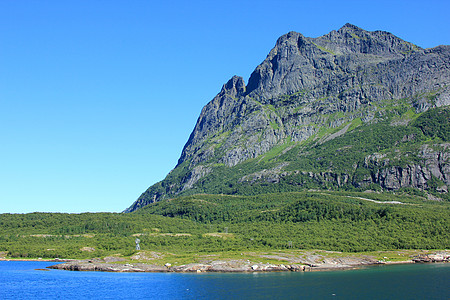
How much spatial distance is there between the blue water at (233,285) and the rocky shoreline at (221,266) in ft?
26.9

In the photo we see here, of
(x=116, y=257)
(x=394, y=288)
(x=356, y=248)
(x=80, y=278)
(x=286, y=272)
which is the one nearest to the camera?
(x=394, y=288)

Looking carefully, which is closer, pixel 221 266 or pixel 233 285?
pixel 233 285

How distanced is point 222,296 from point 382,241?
111 meters

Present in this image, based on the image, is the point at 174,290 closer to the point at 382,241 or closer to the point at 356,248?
the point at 356,248

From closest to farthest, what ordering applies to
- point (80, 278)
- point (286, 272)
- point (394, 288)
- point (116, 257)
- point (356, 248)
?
1. point (394, 288)
2. point (80, 278)
3. point (286, 272)
4. point (116, 257)
5. point (356, 248)

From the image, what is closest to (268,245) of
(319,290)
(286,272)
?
(286,272)

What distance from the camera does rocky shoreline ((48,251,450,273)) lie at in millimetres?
150250

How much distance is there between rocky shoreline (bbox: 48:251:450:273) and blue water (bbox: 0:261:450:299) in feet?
26.9

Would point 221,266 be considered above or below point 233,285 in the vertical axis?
above

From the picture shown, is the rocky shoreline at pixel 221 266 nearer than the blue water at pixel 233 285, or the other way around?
the blue water at pixel 233 285

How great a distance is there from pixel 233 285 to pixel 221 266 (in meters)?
33.7

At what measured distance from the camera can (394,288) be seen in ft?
365

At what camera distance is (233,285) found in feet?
388

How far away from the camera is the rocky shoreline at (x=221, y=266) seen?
493 feet
